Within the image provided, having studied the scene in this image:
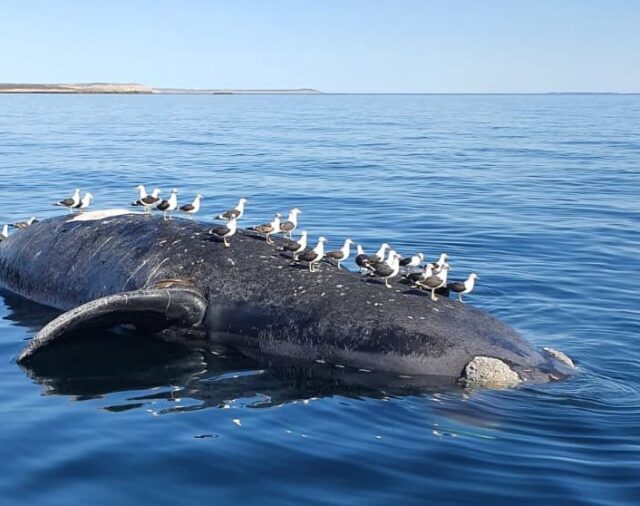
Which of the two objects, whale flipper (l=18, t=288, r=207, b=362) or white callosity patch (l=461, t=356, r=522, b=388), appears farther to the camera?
whale flipper (l=18, t=288, r=207, b=362)

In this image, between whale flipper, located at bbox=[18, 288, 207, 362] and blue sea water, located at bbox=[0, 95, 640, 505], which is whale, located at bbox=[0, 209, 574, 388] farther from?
blue sea water, located at bbox=[0, 95, 640, 505]

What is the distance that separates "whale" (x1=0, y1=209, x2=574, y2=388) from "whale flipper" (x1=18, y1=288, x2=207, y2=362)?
0.05 ft

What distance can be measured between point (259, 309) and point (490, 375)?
3281 millimetres

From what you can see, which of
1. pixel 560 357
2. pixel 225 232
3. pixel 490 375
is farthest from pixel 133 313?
pixel 560 357

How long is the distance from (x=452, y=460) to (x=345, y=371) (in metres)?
2.67

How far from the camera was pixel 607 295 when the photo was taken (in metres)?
16.7

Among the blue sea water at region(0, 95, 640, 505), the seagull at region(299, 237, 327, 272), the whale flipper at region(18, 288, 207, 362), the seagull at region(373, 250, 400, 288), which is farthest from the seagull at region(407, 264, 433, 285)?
the whale flipper at region(18, 288, 207, 362)

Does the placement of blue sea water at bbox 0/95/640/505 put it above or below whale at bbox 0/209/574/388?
below

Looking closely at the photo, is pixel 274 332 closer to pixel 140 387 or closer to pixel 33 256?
pixel 140 387

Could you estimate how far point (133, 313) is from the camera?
12.1m

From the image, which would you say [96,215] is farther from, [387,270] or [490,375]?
[490,375]

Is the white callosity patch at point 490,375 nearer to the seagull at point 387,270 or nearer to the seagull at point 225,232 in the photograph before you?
the seagull at point 387,270

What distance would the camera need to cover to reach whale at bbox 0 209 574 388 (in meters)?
11.0

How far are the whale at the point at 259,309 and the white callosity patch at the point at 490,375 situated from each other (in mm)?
12
